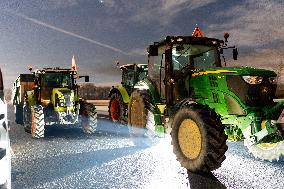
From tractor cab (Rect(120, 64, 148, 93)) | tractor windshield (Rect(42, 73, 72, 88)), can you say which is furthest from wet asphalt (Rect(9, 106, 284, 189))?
tractor cab (Rect(120, 64, 148, 93))

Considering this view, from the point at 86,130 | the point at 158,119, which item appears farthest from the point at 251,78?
the point at 86,130

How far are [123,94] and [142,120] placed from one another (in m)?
3.96

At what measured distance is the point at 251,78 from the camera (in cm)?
682

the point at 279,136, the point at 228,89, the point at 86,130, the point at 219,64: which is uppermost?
the point at 219,64

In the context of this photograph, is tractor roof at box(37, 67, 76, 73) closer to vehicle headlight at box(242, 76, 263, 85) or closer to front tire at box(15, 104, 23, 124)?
front tire at box(15, 104, 23, 124)

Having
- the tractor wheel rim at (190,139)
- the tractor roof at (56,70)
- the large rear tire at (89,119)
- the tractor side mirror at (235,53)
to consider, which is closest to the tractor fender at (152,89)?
the tractor wheel rim at (190,139)

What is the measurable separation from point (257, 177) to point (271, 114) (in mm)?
1272

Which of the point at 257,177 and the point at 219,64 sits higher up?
the point at 219,64

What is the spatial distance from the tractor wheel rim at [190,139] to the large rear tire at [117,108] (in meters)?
5.23

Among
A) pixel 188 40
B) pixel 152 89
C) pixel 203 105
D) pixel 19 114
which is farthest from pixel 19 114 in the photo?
pixel 203 105

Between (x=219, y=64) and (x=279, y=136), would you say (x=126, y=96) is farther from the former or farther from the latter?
(x=279, y=136)

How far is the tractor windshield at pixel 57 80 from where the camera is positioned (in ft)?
43.4

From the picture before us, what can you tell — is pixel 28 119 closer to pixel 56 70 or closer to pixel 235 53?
pixel 56 70

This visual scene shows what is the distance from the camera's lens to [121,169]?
6539 mm
